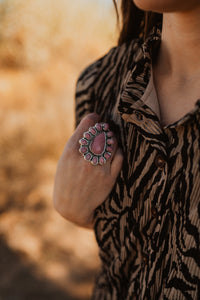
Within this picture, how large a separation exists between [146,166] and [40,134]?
272 centimetres

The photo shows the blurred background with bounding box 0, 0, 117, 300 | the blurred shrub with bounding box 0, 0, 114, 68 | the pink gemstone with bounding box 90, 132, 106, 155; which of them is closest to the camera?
the pink gemstone with bounding box 90, 132, 106, 155

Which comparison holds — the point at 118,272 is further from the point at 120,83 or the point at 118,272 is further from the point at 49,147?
the point at 49,147

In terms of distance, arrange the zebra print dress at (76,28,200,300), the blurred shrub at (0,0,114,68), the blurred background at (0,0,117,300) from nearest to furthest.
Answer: the zebra print dress at (76,28,200,300) < the blurred background at (0,0,117,300) < the blurred shrub at (0,0,114,68)

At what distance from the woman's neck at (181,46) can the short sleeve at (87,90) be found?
0.17 m

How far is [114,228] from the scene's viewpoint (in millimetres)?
758

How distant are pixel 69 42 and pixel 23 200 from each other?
1864 millimetres

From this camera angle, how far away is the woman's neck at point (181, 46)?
0.64 meters

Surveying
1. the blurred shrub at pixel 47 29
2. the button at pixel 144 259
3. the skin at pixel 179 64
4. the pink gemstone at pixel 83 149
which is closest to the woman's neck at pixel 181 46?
the skin at pixel 179 64

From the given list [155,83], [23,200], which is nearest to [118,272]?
[155,83]

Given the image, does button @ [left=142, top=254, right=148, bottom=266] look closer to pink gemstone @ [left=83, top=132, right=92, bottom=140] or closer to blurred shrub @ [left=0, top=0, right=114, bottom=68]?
pink gemstone @ [left=83, top=132, right=92, bottom=140]

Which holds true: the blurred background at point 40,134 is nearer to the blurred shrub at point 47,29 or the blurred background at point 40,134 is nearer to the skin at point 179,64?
the blurred shrub at point 47,29

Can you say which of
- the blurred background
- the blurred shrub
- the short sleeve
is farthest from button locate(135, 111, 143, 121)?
the blurred shrub

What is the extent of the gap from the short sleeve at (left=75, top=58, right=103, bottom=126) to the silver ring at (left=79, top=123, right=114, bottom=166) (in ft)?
0.45

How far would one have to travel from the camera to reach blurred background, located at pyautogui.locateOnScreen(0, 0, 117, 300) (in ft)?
7.50
